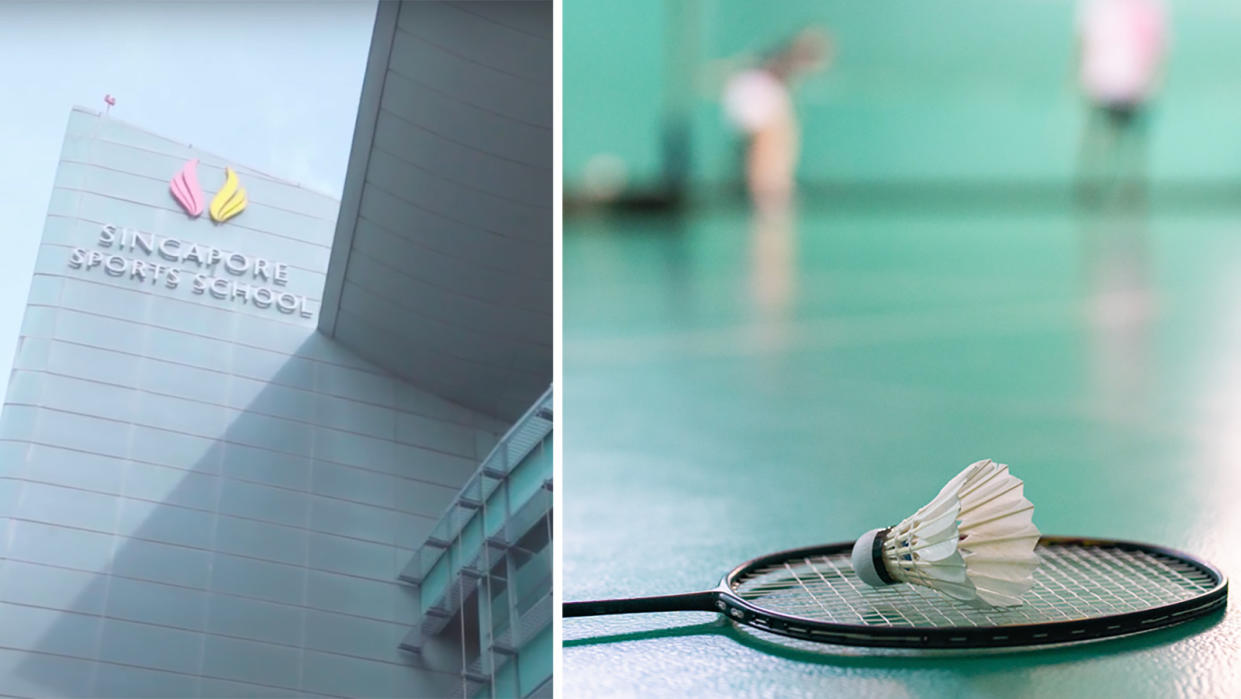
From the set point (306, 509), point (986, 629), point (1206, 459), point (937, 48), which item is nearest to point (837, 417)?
point (1206, 459)

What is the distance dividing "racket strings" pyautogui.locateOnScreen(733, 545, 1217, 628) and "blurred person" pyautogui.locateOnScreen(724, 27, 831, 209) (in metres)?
3.92

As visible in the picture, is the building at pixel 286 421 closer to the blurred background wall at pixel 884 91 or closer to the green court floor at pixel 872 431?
the green court floor at pixel 872 431

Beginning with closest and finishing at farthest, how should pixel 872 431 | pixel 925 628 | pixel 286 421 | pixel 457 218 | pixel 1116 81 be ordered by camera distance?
pixel 925 628 < pixel 872 431 < pixel 286 421 < pixel 457 218 < pixel 1116 81

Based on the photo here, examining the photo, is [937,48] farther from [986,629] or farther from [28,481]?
[986,629]

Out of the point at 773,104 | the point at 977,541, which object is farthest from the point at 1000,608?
the point at 773,104

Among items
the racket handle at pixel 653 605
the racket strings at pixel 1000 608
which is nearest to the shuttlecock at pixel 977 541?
the racket strings at pixel 1000 608

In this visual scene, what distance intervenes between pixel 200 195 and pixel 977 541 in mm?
1875

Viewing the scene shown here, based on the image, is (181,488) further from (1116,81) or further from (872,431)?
(1116,81)

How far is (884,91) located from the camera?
457 cm

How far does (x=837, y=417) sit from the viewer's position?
4.79 ft

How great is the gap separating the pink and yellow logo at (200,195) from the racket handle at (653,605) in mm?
1586

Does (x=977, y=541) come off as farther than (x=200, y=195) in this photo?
No

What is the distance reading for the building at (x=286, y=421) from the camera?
204 centimetres

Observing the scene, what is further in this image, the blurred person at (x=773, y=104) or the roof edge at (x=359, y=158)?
the blurred person at (x=773, y=104)
